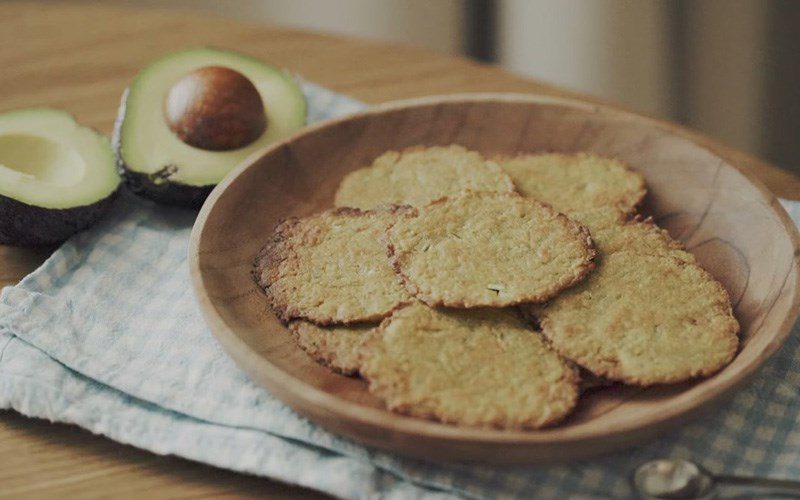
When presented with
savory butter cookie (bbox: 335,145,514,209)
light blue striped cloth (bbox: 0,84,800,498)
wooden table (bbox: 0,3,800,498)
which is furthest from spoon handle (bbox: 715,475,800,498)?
wooden table (bbox: 0,3,800,498)

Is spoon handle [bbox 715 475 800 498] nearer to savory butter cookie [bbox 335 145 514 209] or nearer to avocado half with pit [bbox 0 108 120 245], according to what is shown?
savory butter cookie [bbox 335 145 514 209]

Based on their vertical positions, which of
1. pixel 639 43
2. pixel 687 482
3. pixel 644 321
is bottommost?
pixel 639 43

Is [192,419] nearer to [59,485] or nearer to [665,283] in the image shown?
[59,485]

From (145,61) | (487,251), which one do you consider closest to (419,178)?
(487,251)

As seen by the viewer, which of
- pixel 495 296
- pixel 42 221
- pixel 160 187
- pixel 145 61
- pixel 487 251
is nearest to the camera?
pixel 495 296

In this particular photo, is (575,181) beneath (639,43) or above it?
above

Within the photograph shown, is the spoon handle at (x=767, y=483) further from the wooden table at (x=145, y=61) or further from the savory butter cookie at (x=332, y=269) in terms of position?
the wooden table at (x=145, y=61)

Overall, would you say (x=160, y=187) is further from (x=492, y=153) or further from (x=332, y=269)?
(x=492, y=153)
